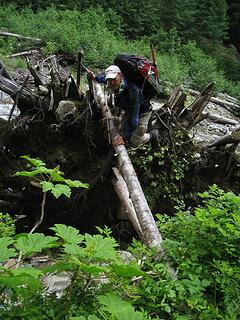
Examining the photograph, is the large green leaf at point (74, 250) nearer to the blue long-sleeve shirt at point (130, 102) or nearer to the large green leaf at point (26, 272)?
the large green leaf at point (26, 272)

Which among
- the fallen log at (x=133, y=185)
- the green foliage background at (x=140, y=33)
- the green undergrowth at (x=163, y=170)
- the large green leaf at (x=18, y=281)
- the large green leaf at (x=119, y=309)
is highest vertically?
the large green leaf at (x=119, y=309)

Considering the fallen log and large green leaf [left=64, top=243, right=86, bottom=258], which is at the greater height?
large green leaf [left=64, top=243, right=86, bottom=258]

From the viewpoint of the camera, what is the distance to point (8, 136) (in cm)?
719

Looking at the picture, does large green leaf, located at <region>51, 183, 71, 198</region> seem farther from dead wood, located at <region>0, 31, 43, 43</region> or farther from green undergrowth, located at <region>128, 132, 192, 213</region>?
dead wood, located at <region>0, 31, 43, 43</region>

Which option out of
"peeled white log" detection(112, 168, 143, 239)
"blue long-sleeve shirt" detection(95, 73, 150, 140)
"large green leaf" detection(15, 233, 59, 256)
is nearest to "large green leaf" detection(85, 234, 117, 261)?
"large green leaf" detection(15, 233, 59, 256)

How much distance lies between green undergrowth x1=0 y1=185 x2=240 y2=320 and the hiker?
8.03 feet

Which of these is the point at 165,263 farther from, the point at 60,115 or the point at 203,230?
the point at 60,115

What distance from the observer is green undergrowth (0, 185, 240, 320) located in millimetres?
2457

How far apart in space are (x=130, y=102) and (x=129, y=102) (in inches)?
4.2

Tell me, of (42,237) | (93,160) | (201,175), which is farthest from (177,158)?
(42,237)

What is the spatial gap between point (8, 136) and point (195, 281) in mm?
5111

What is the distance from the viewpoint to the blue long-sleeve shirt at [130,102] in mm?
5734

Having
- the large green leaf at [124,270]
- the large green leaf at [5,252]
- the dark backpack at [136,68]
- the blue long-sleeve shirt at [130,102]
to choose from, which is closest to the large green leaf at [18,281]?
the large green leaf at [5,252]

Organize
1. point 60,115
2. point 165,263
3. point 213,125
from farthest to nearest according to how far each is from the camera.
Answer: point 213,125 → point 60,115 → point 165,263
